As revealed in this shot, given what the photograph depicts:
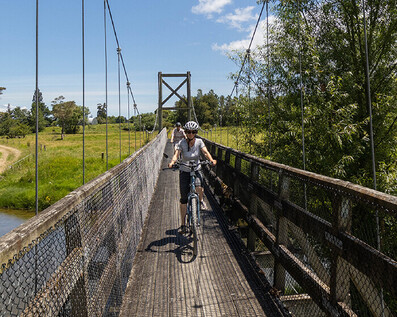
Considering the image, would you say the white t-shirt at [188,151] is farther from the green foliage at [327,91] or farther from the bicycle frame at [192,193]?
the green foliage at [327,91]

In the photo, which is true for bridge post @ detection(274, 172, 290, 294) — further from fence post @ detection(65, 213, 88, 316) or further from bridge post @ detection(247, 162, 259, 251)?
fence post @ detection(65, 213, 88, 316)

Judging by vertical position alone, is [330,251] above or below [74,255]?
below

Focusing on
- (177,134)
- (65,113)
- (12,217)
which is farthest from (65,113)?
(177,134)

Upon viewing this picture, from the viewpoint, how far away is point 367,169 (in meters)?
7.47

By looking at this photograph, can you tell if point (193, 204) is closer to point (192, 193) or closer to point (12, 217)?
point (192, 193)

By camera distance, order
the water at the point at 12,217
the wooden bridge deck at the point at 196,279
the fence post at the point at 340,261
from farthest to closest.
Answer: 1. the water at the point at 12,217
2. the wooden bridge deck at the point at 196,279
3. the fence post at the point at 340,261

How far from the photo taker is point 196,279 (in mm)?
2852

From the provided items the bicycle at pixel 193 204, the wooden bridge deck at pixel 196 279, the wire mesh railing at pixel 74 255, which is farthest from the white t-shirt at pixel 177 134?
the wire mesh railing at pixel 74 255

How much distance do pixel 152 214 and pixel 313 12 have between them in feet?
21.1

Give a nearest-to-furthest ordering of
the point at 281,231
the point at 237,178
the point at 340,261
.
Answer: the point at 340,261, the point at 281,231, the point at 237,178

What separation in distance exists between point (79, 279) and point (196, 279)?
4.64ft

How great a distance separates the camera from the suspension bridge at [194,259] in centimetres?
131

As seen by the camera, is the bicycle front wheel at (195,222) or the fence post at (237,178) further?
the fence post at (237,178)

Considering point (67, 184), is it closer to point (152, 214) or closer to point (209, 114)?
point (152, 214)
